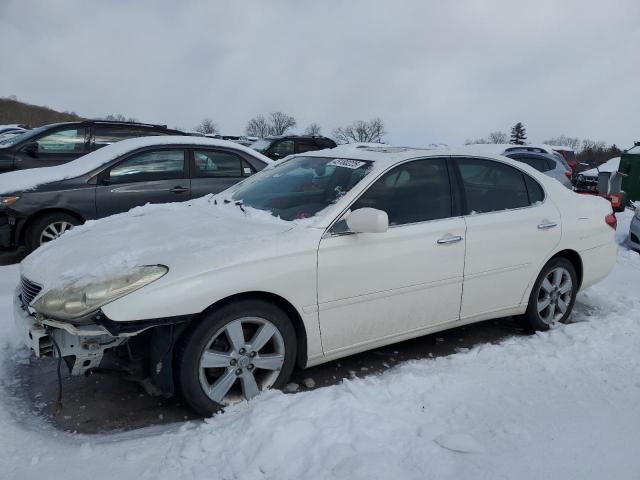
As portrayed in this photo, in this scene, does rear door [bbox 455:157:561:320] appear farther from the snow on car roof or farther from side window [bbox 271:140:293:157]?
side window [bbox 271:140:293:157]

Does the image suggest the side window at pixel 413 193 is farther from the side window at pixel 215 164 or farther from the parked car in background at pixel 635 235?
the parked car in background at pixel 635 235

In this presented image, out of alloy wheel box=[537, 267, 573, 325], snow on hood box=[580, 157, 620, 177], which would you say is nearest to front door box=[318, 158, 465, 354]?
alloy wheel box=[537, 267, 573, 325]

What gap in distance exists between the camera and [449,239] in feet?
12.3

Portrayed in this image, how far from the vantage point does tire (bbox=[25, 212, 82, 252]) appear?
246 inches

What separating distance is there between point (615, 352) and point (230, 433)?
2.73 meters

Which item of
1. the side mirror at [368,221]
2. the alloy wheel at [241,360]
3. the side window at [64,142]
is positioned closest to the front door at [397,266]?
the side mirror at [368,221]

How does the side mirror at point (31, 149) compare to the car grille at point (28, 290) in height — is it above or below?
above

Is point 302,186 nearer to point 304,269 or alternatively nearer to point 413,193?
point 413,193

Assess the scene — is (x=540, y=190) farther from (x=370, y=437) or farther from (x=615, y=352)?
(x=370, y=437)

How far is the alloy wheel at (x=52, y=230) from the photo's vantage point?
630 cm

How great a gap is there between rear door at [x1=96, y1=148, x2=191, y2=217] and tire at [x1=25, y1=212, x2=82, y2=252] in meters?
0.39

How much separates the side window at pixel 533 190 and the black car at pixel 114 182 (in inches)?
162

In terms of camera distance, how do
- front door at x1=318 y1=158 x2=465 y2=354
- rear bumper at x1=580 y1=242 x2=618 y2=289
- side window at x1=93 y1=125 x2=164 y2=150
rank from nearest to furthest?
front door at x1=318 y1=158 x2=465 y2=354, rear bumper at x1=580 y1=242 x2=618 y2=289, side window at x1=93 y1=125 x2=164 y2=150

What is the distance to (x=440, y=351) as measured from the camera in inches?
163
